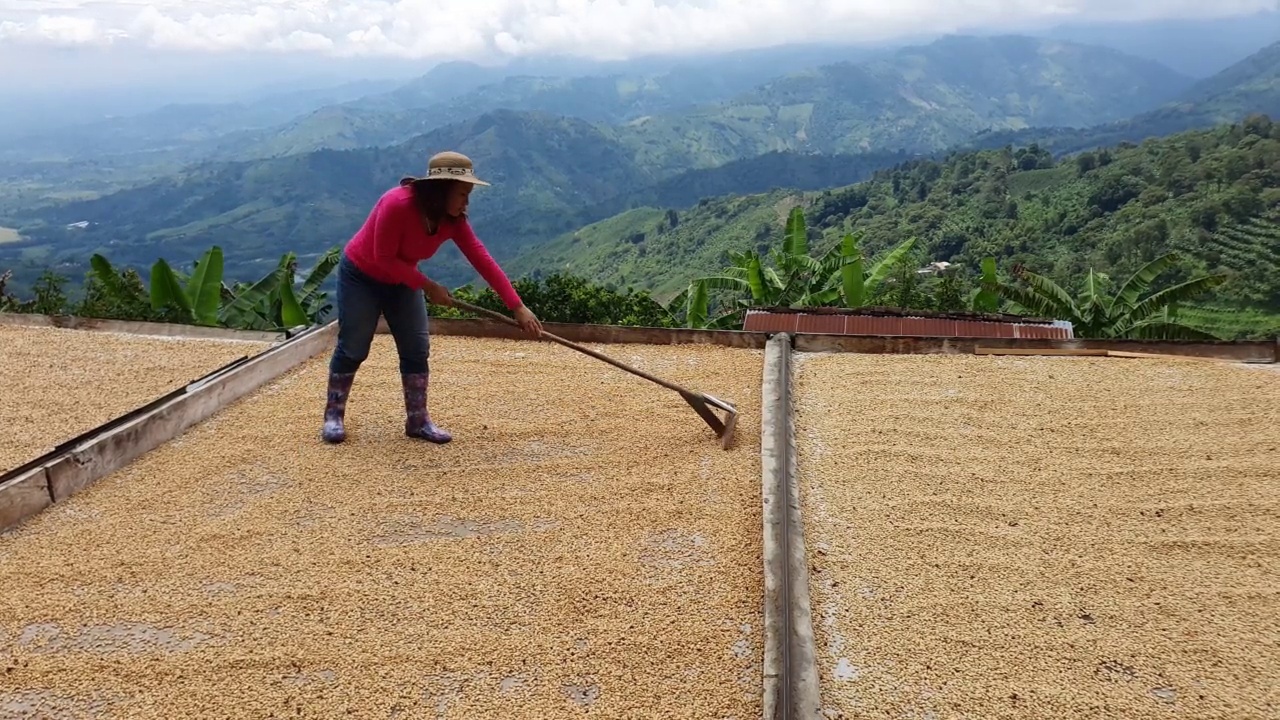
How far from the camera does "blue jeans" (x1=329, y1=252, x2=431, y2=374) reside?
377 cm

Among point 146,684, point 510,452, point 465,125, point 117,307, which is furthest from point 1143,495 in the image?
point 465,125

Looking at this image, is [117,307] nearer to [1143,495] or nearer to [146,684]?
[146,684]

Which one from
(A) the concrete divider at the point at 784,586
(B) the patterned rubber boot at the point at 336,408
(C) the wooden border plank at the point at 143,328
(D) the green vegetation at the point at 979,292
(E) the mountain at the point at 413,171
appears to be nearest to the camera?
(A) the concrete divider at the point at 784,586

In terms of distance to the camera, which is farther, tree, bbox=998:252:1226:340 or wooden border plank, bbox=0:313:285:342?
tree, bbox=998:252:1226:340

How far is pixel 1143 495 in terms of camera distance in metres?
3.30

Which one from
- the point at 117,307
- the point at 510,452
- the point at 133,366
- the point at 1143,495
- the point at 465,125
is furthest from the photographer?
the point at 465,125

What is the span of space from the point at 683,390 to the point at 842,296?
4.57 metres

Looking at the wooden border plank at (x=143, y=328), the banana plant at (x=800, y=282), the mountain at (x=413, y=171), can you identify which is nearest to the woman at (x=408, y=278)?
the wooden border plank at (x=143, y=328)

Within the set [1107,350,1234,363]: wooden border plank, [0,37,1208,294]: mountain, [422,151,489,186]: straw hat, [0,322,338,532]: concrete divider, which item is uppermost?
[0,37,1208,294]: mountain

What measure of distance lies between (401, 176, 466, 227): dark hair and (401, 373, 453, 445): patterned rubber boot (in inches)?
31.5

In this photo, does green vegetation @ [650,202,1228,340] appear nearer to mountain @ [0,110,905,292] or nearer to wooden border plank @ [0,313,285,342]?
wooden border plank @ [0,313,285,342]

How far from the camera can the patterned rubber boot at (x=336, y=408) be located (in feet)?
12.9

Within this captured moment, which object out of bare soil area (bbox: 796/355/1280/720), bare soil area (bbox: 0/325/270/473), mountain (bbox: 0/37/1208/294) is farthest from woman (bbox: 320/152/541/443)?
mountain (bbox: 0/37/1208/294)

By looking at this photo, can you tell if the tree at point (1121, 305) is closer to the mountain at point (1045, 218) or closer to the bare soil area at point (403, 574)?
the bare soil area at point (403, 574)
